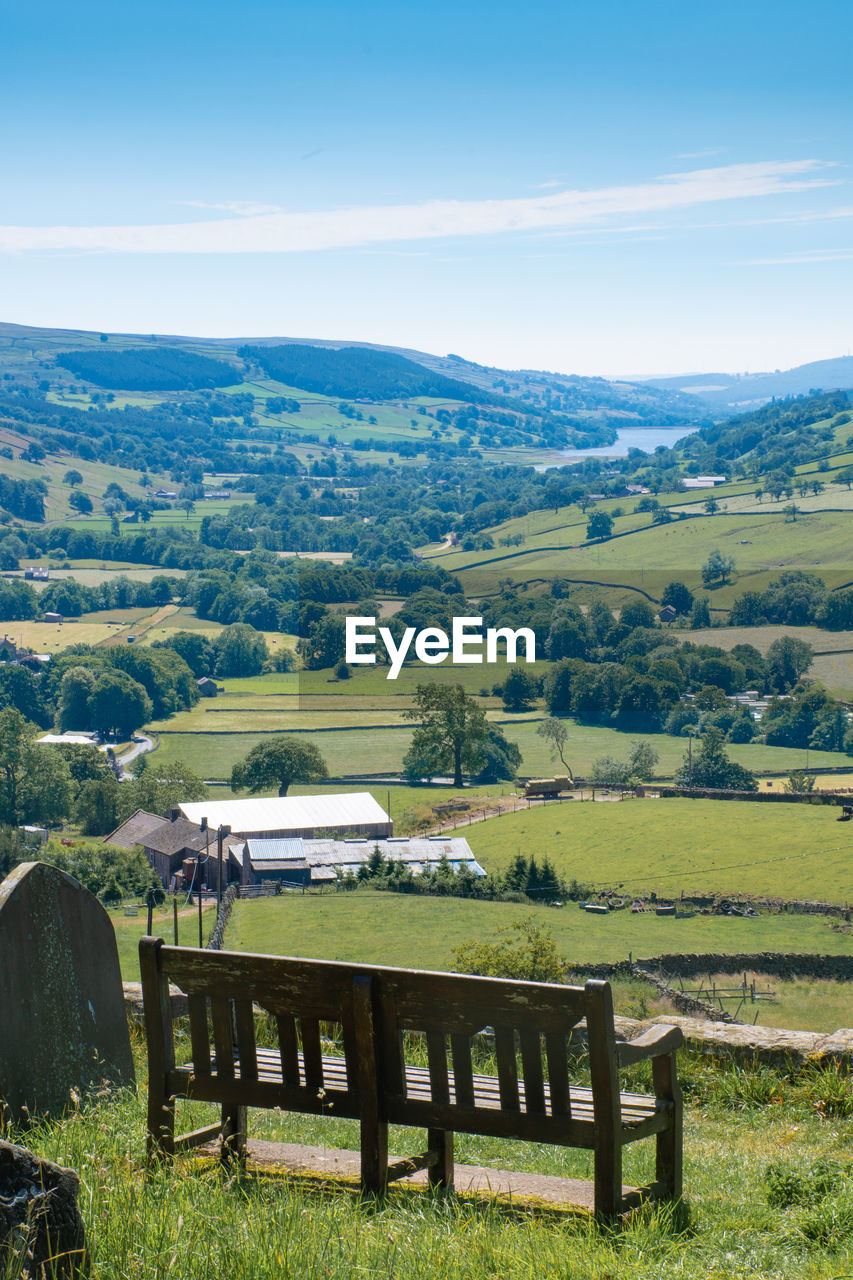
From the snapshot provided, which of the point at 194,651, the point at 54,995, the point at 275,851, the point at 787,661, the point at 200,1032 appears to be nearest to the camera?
the point at 200,1032

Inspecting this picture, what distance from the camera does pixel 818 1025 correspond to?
75.6 ft

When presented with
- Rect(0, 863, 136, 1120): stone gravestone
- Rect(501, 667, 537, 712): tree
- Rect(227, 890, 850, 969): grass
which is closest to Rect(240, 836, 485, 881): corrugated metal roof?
Rect(227, 890, 850, 969): grass

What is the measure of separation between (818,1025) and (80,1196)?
74.8 feet

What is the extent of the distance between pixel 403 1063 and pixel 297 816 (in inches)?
2152

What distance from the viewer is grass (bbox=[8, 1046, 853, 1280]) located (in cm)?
262

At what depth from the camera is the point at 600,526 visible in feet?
443

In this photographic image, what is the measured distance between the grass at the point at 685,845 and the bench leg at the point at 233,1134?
40.7m

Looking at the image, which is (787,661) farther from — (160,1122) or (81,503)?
(81,503)

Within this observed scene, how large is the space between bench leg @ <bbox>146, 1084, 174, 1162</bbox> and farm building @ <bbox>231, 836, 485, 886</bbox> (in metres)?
39.3

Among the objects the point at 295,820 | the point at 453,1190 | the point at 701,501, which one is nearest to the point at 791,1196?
the point at 453,1190

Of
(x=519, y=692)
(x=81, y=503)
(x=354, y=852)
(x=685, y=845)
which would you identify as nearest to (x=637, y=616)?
(x=519, y=692)

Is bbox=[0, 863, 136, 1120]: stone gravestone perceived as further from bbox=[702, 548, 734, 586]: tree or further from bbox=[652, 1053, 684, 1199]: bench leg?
bbox=[702, 548, 734, 586]: tree

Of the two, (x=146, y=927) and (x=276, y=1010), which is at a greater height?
(x=276, y=1010)

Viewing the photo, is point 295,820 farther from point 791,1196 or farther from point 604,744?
point 791,1196
